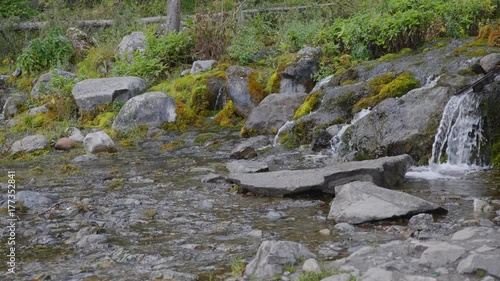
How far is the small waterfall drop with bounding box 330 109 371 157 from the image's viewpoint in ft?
35.8

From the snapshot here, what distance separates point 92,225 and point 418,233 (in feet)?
11.0

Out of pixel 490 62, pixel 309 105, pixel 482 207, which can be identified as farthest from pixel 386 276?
pixel 309 105

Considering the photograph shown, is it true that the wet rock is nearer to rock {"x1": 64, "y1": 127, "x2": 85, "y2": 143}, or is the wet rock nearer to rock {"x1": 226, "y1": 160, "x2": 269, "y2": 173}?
rock {"x1": 64, "y1": 127, "x2": 85, "y2": 143}

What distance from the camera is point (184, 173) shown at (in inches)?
403

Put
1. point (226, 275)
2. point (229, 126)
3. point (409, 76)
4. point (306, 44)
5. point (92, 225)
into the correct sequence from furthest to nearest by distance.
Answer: point (306, 44), point (229, 126), point (409, 76), point (92, 225), point (226, 275)

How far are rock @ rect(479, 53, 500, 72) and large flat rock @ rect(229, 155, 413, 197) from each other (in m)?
3.06

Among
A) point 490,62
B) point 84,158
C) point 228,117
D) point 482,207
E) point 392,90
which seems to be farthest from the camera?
point 228,117

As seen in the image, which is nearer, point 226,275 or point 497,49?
point 226,275

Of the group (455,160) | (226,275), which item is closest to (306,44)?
(455,160)

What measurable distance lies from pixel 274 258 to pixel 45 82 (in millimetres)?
15334

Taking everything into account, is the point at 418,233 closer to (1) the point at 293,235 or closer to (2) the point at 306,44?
(1) the point at 293,235

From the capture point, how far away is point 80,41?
21.9 meters

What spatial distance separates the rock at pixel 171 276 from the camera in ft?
16.9

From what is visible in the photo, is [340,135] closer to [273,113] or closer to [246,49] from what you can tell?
[273,113]
